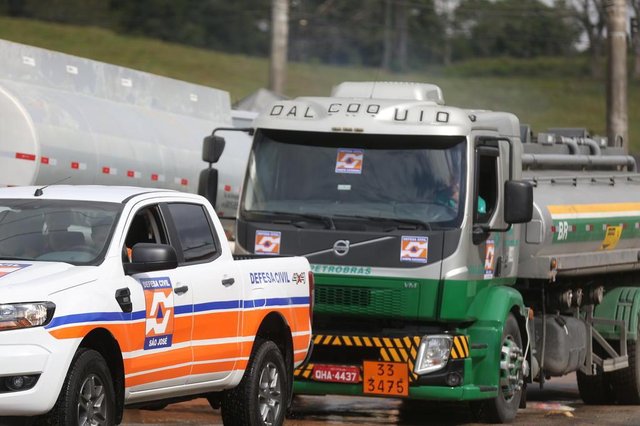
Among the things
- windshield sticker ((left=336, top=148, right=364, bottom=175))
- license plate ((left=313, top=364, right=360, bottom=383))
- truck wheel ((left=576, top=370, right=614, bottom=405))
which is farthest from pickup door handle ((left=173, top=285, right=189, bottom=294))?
truck wheel ((left=576, top=370, right=614, bottom=405))

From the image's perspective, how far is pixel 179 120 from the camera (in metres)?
19.3

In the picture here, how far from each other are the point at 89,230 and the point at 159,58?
227ft

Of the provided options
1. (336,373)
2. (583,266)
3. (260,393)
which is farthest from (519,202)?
(260,393)

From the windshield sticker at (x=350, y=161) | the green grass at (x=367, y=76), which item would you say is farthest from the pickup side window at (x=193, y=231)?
the green grass at (x=367, y=76)

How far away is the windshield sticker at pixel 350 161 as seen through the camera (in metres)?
13.2

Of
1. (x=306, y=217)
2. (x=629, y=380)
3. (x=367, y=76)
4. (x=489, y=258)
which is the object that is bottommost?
(x=629, y=380)

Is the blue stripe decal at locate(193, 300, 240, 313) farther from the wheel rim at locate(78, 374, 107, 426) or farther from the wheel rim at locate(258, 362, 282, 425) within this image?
the wheel rim at locate(78, 374, 107, 426)

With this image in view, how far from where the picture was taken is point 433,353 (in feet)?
42.2

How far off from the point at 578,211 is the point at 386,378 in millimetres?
3574

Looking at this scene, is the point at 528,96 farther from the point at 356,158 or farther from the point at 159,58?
the point at 356,158

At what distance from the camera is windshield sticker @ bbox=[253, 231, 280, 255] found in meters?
13.1

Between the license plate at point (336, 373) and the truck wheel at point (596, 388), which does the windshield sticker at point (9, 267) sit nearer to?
the license plate at point (336, 373)

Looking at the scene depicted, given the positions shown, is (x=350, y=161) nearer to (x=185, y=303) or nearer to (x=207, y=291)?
(x=207, y=291)

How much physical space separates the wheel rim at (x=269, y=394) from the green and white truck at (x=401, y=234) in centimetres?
138
